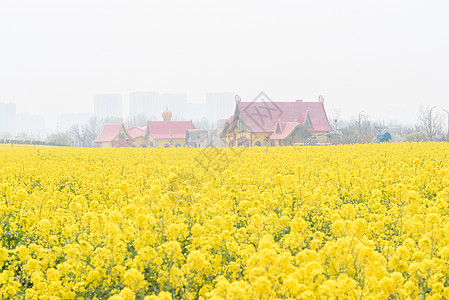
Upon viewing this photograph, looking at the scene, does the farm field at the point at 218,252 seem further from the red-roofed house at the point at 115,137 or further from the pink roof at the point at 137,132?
the pink roof at the point at 137,132

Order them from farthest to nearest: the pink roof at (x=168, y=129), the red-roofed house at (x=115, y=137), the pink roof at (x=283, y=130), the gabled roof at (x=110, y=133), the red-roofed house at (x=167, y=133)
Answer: the gabled roof at (x=110, y=133) < the red-roofed house at (x=115, y=137) < the pink roof at (x=168, y=129) < the red-roofed house at (x=167, y=133) < the pink roof at (x=283, y=130)

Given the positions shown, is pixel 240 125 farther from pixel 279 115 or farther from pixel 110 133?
pixel 110 133

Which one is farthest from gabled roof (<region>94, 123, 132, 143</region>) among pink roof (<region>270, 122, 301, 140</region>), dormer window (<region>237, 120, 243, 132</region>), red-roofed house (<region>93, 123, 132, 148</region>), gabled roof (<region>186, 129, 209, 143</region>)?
pink roof (<region>270, 122, 301, 140</region>)

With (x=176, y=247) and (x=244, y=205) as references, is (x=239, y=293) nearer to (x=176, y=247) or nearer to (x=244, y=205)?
(x=176, y=247)

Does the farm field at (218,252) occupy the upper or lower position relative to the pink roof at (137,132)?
lower

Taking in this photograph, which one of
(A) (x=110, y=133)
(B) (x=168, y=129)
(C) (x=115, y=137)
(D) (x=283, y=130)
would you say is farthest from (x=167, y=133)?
(D) (x=283, y=130)

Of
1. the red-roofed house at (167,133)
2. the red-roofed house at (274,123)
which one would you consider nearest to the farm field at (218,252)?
the red-roofed house at (274,123)

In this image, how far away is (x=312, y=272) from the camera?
368 cm

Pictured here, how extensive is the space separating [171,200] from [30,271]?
273cm

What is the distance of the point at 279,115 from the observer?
56125 mm

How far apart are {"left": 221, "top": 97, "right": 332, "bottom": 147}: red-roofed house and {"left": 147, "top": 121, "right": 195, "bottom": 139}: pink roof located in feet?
73.2

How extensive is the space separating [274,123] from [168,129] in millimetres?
28908

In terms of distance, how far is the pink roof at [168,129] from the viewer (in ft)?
251

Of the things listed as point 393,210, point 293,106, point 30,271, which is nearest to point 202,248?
point 30,271
